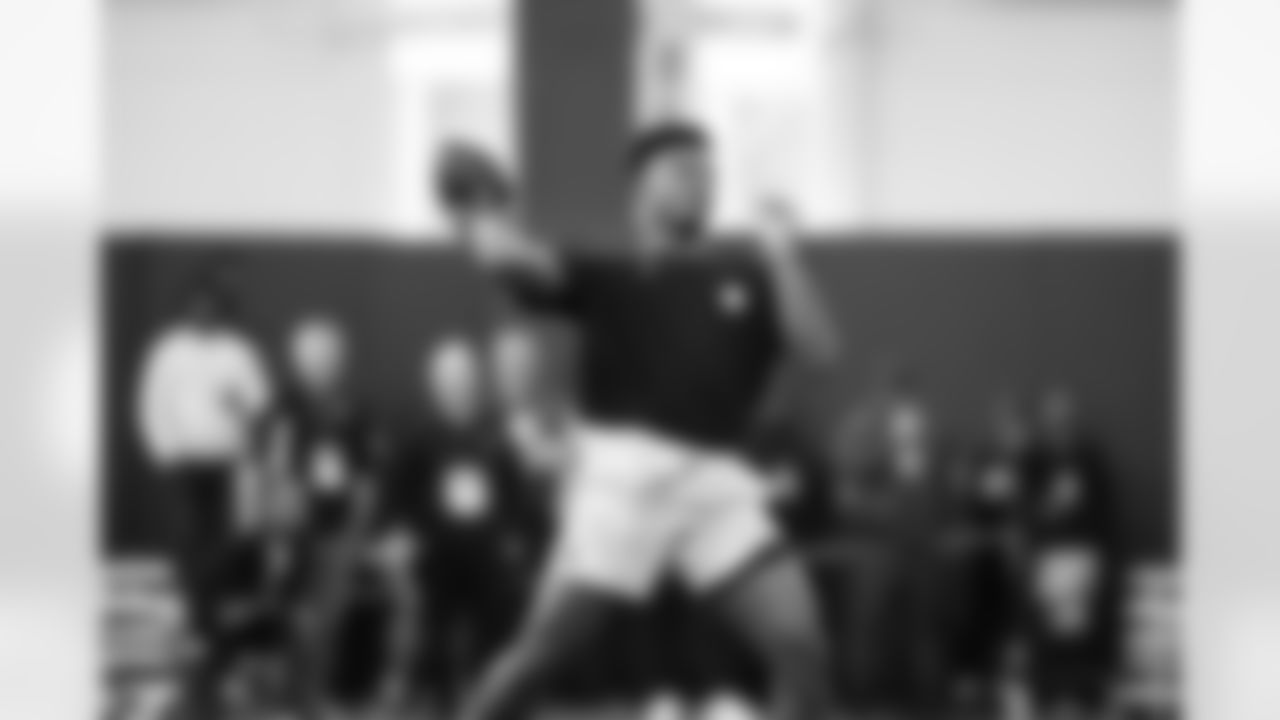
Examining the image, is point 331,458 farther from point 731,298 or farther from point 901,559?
point 901,559

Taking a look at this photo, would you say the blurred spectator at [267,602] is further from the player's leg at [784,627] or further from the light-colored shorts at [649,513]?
the player's leg at [784,627]

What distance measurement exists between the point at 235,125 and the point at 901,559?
1.15 meters

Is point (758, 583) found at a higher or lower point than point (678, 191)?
lower

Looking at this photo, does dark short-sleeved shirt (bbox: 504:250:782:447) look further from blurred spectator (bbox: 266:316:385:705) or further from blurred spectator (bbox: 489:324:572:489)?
blurred spectator (bbox: 266:316:385:705)

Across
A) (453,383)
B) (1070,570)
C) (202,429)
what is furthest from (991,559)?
(202,429)

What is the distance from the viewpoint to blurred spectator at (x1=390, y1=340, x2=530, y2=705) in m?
1.75

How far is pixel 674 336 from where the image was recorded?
1.74m

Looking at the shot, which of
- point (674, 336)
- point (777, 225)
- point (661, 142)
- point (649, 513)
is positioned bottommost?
point (649, 513)

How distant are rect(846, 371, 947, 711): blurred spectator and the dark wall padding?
59 mm

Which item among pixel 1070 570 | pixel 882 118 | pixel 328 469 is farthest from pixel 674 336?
pixel 1070 570

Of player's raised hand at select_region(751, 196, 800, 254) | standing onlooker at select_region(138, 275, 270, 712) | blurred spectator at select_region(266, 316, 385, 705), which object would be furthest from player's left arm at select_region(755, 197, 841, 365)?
standing onlooker at select_region(138, 275, 270, 712)

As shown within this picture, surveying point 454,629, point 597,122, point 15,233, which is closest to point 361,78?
point 597,122

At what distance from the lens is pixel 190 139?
176 cm

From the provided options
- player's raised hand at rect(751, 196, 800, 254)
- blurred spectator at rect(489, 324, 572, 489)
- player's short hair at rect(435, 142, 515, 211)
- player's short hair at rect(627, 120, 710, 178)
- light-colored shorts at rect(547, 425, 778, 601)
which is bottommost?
light-colored shorts at rect(547, 425, 778, 601)
